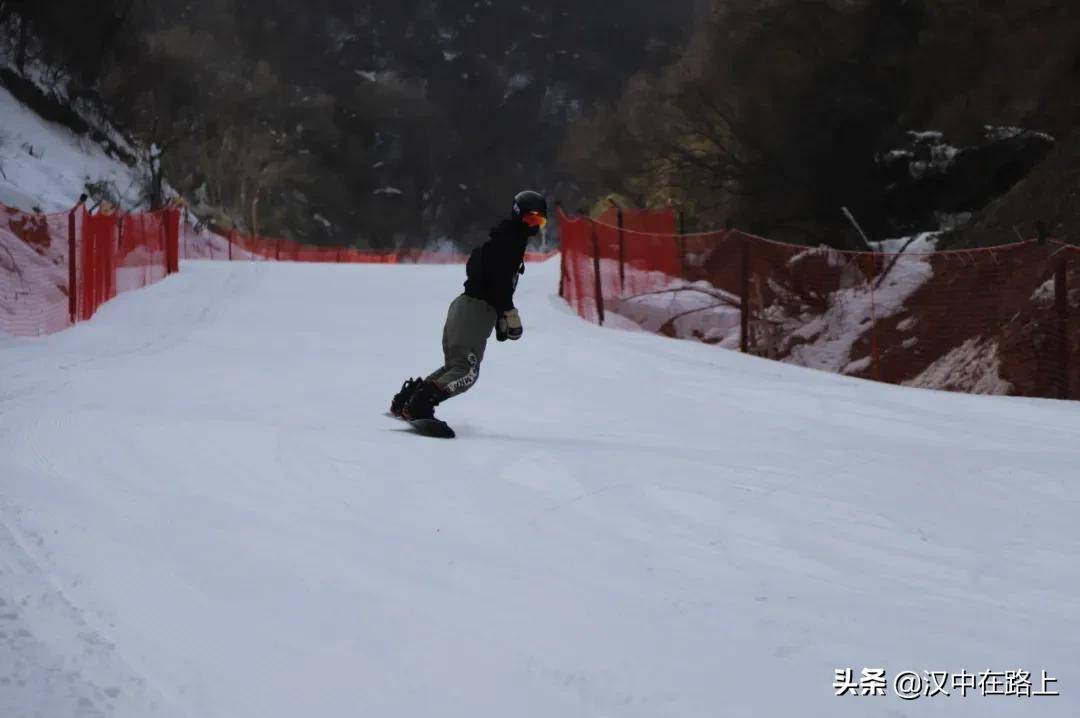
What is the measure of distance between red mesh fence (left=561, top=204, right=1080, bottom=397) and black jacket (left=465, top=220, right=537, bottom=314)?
603cm

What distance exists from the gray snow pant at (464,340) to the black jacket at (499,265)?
8 cm

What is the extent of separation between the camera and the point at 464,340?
370 inches

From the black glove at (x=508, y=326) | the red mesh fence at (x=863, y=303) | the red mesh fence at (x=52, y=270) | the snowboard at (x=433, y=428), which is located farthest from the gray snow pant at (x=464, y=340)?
the red mesh fence at (x=52, y=270)

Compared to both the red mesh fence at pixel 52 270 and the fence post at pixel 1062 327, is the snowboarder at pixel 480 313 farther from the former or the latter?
the red mesh fence at pixel 52 270

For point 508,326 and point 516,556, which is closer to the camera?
point 516,556

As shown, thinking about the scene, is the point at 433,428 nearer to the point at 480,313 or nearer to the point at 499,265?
the point at 480,313

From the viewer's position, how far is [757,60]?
34312mm

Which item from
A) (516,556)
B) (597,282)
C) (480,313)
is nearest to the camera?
(516,556)

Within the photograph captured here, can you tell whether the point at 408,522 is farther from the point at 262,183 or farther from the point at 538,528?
the point at 262,183

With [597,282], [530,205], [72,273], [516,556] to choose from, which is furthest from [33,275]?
[516,556]

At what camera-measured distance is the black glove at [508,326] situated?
30.0 feet

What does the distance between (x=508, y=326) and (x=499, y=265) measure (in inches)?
16.8

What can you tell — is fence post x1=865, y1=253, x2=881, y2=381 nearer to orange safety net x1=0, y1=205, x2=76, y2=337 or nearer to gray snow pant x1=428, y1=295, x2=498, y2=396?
gray snow pant x1=428, y1=295, x2=498, y2=396

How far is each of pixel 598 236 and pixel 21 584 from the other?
1764 centimetres
